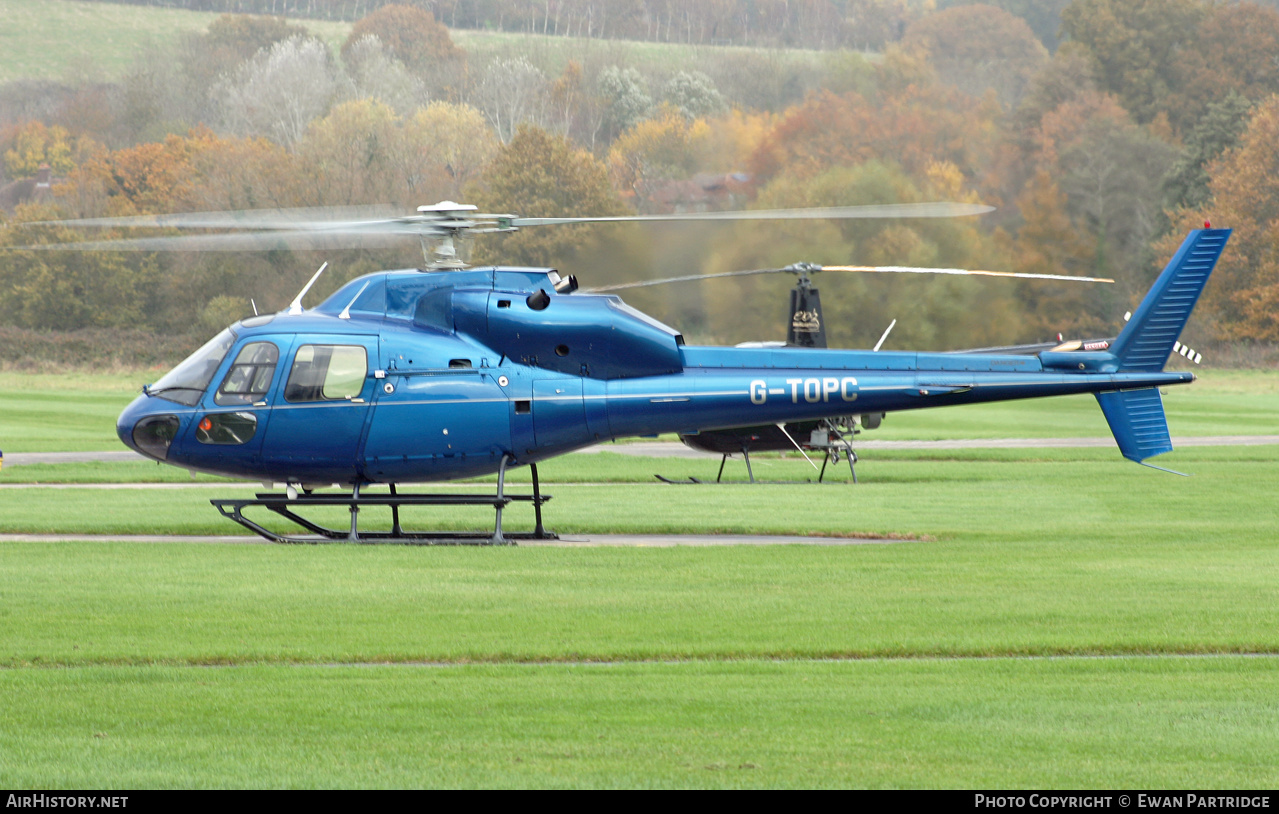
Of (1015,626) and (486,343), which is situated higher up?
(486,343)

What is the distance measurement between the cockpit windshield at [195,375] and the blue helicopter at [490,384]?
0.8 inches

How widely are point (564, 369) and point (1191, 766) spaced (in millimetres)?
9771

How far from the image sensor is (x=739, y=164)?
58.5 m

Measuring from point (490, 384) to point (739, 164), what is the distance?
147ft

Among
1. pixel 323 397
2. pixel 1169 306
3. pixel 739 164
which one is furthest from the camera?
pixel 739 164

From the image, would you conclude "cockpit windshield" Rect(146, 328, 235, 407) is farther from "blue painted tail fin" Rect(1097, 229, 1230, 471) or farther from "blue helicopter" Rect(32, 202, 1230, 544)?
"blue painted tail fin" Rect(1097, 229, 1230, 471)

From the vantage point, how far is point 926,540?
16.2m

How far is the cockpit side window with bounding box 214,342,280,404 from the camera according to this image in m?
15.1

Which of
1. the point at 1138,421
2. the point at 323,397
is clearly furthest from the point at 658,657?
the point at 1138,421

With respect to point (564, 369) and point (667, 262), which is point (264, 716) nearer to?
point (564, 369)

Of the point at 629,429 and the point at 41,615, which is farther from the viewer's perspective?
the point at 629,429

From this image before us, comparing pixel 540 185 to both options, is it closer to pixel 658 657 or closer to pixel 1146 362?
pixel 1146 362
